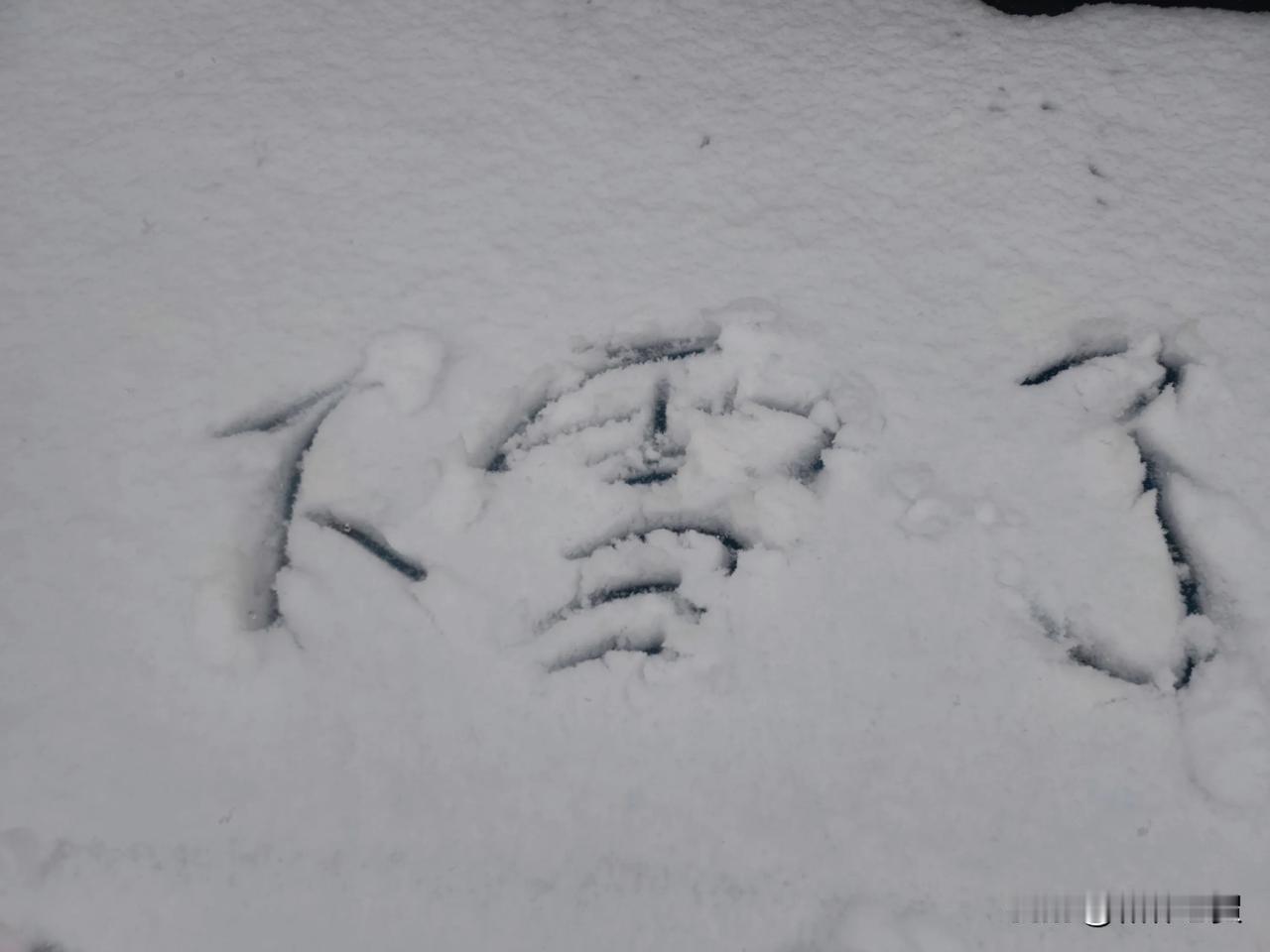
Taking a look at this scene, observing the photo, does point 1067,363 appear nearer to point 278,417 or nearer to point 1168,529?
point 1168,529

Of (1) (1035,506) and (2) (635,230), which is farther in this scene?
(2) (635,230)

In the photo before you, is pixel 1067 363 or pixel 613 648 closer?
pixel 613 648

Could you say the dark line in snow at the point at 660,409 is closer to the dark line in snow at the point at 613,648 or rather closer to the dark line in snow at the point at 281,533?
the dark line in snow at the point at 613,648

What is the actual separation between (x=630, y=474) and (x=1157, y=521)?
1.64 ft

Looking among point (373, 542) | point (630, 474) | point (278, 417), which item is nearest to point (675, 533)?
point (630, 474)

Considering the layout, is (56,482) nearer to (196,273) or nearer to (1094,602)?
(196,273)

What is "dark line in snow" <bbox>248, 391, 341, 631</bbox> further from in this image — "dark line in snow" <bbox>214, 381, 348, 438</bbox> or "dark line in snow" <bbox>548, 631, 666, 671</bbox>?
"dark line in snow" <bbox>548, 631, 666, 671</bbox>

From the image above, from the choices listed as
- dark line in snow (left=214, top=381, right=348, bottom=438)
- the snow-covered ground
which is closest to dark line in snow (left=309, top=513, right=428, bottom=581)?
the snow-covered ground

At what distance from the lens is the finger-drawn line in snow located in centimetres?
80

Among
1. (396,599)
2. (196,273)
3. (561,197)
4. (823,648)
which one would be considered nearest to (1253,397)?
(823,648)

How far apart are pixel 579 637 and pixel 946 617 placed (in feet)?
1.09

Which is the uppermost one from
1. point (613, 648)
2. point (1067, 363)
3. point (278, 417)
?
point (1067, 363)

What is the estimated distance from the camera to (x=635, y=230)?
102cm

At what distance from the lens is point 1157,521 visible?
86cm
